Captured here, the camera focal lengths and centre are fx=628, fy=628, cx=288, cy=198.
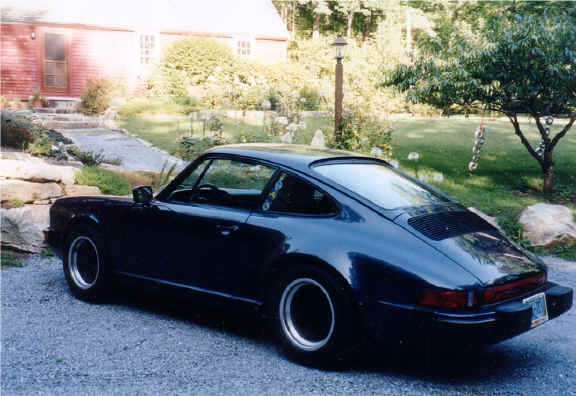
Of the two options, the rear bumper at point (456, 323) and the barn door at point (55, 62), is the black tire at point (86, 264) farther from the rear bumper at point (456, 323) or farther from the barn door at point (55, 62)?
the barn door at point (55, 62)

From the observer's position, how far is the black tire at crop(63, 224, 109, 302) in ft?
18.1

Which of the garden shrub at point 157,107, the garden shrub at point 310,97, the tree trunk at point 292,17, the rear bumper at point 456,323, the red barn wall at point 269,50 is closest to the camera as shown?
the rear bumper at point 456,323

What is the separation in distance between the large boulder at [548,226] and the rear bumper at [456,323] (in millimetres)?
4676

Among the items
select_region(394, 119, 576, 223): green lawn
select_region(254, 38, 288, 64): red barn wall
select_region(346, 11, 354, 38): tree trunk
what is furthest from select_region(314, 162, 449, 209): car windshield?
Answer: select_region(346, 11, 354, 38): tree trunk

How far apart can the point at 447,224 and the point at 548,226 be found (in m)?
4.63

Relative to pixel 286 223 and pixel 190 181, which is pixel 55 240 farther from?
pixel 286 223

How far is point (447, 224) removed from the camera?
14.3 ft

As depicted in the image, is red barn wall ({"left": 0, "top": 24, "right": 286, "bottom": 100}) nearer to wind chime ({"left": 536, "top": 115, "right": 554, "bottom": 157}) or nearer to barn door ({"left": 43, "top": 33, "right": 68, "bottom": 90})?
barn door ({"left": 43, "top": 33, "right": 68, "bottom": 90})

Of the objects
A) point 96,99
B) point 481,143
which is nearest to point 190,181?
point 481,143

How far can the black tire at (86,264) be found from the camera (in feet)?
18.1

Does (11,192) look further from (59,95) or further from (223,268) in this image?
(59,95)

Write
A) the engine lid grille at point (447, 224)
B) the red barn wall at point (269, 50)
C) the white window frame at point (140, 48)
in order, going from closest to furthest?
the engine lid grille at point (447, 224) → the white window frame at point (140, 48) → the red barn wall at point (269, 50)

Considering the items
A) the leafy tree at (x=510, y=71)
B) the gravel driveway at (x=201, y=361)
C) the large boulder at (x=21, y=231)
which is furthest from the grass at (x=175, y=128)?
the gravel driveway at (x=201, y=361)

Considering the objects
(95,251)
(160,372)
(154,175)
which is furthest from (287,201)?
(154,175)
